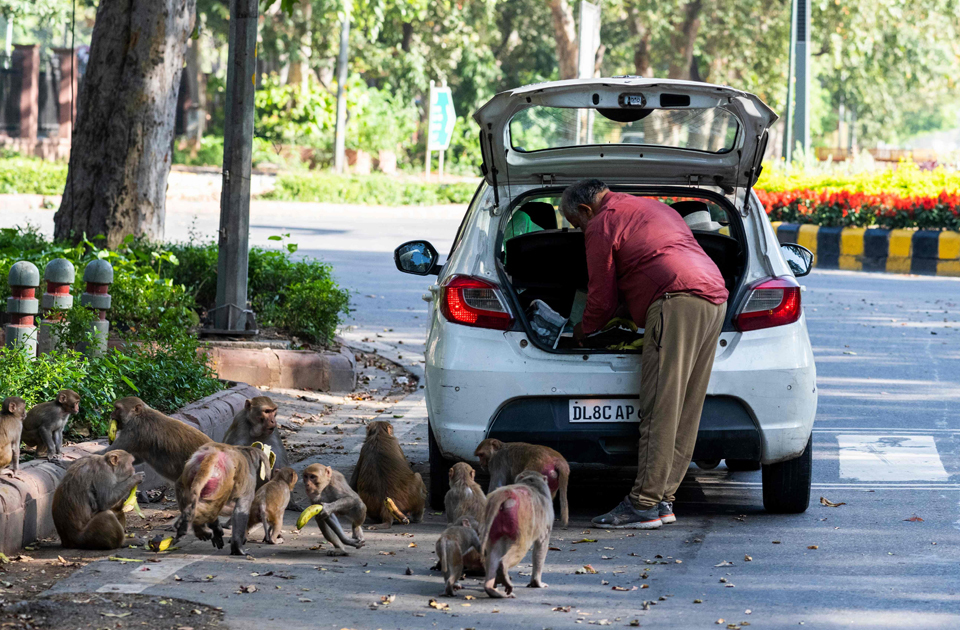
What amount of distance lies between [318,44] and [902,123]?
78420mm

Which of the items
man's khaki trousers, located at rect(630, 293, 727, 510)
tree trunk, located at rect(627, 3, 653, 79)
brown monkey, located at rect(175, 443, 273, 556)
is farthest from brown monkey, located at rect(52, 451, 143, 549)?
tree trunk, located at rect(627, 3, 653, 79)

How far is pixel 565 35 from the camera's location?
34688mm

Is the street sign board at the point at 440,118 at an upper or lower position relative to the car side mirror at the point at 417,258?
upper

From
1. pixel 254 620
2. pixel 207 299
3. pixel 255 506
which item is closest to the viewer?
Answer: pixel 254 620

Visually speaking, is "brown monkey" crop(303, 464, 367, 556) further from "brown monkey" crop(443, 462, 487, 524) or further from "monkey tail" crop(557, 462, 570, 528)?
"monkey tail" crop(557, 462, 570, 528)

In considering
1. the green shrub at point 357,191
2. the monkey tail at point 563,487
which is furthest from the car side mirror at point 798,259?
the green shrub at point 357,191

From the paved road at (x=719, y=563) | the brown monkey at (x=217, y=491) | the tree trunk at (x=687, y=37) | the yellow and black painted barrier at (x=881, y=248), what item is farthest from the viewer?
the tree trunk at (x=687, y=37)

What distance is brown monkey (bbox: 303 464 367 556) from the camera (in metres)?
4.95

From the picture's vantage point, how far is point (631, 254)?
5559 mm

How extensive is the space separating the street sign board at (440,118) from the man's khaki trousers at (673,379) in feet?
83.6

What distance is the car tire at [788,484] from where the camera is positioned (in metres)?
5.80

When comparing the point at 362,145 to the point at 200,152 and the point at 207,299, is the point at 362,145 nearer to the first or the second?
the point at 200,152

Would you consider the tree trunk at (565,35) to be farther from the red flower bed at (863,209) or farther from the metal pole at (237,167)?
the metal pole at (237,167)

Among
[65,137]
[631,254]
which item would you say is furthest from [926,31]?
[631,254]
